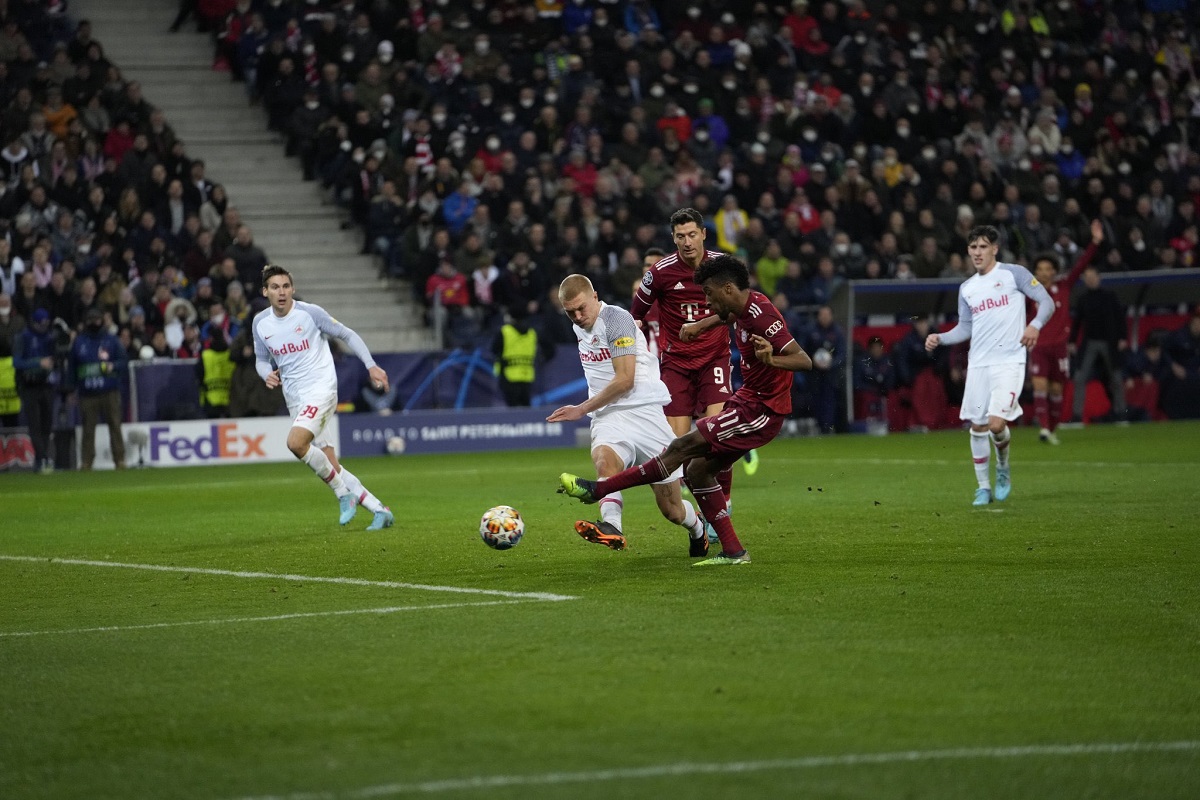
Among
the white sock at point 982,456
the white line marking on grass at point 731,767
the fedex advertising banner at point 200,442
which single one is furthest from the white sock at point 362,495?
A: the fedex advertising banner at point 200,442

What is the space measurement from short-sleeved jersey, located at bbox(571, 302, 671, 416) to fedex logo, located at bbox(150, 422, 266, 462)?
580 inches

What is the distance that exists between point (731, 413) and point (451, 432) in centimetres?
1655

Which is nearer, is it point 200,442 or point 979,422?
point 979,422

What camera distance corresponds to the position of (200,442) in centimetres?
2489

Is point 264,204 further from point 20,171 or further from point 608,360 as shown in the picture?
point 608,360

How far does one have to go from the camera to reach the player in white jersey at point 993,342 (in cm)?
1443

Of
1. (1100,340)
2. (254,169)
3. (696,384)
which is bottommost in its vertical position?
(696,384)

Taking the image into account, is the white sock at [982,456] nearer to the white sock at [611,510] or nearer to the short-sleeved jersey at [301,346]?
the white sock at [611,510]

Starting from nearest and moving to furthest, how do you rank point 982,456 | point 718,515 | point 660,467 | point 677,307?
1. point 660,467
2. point 718,515
3. point 677,307
4. point 982,456

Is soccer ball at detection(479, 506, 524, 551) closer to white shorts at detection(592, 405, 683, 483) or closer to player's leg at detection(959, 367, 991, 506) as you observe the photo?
white shorts at detection(592, 405, 683, 483)

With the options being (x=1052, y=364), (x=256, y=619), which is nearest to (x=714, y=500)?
(x=256, y=619)

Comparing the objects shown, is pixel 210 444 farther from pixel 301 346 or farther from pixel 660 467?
pixel 660 467

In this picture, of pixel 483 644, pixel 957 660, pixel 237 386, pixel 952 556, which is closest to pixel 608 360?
pixel 952 556

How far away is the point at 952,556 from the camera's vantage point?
1062 cm
